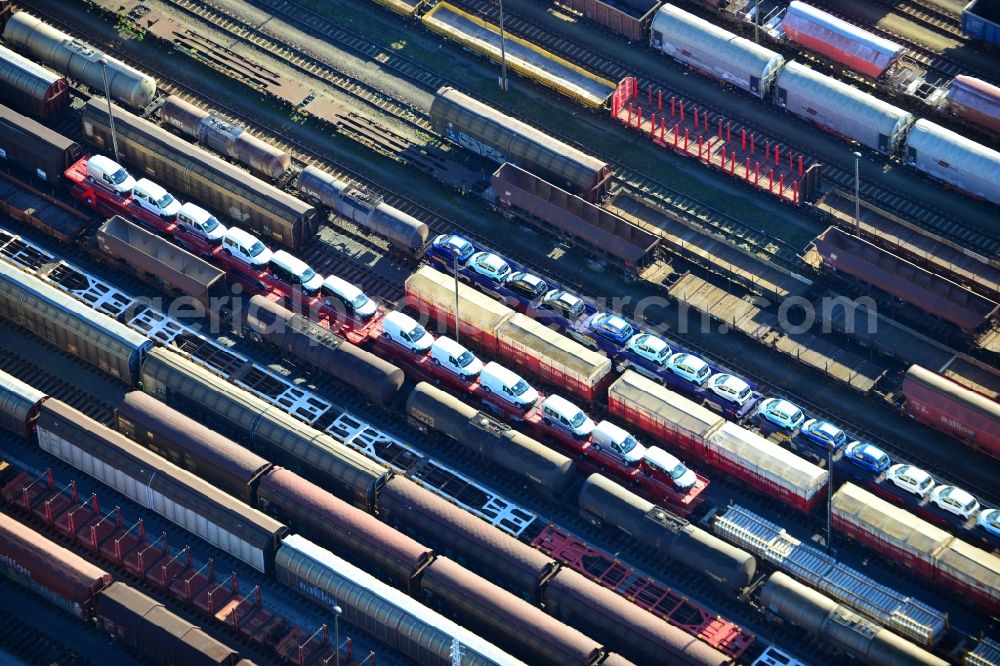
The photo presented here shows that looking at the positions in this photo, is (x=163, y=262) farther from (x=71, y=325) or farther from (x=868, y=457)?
(x=868, y=457)

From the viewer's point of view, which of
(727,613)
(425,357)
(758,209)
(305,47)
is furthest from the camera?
(305,47)

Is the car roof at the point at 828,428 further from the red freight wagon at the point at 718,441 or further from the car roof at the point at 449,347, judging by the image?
the car roof at the point at 449,347

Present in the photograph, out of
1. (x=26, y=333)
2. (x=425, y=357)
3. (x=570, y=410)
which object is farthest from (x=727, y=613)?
(x=26, y=333)

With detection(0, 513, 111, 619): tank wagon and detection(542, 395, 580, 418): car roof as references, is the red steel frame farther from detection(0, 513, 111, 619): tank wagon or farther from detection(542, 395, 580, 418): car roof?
detection(0, 513, 111, 619): tank wagon

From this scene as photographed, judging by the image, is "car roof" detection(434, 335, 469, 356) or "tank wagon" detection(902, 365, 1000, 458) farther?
"car roof" detection(434, 335, 469, 356)

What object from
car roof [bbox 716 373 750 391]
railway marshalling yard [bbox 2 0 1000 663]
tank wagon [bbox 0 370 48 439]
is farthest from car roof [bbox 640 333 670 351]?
tank wagon [bbox 0 370 48 439]

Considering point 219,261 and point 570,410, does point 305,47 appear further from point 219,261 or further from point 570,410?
point 570,410

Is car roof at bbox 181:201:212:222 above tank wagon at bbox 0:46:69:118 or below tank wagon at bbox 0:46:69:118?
below
